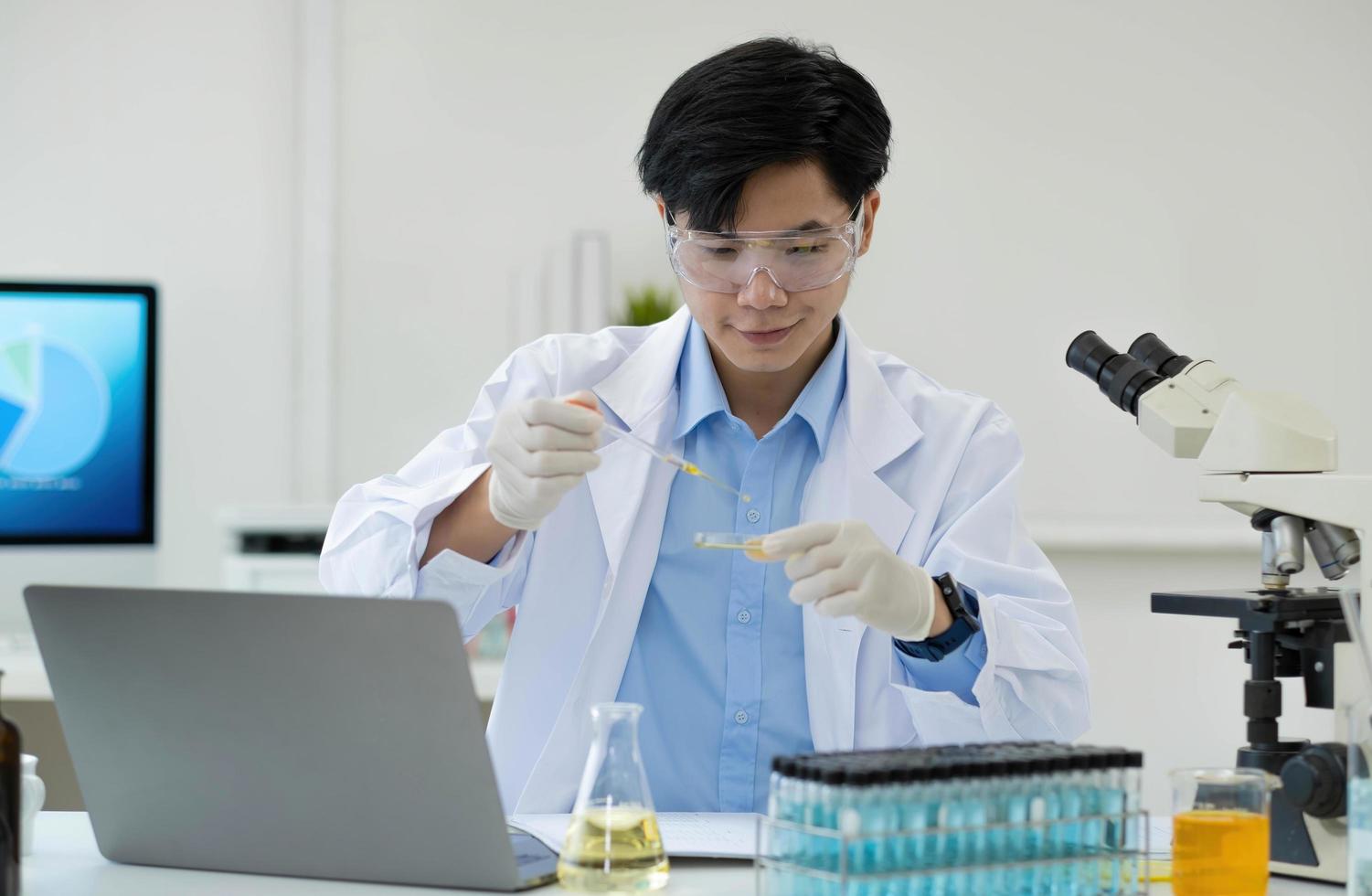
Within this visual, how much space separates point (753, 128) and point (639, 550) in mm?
543

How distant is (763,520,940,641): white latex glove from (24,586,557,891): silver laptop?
14.5 inches

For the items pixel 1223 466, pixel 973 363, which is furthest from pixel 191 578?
pixel 1223 466

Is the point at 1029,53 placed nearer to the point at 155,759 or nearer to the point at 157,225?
the point at 157,225

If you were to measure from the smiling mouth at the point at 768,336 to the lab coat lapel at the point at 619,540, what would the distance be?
0.66 feet

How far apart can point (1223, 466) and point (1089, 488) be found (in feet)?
7.47

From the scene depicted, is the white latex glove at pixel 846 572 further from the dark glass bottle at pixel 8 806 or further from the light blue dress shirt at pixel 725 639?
the dark glass bottle at pixel 8 806

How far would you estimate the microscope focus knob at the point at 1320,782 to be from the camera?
47.3 inches

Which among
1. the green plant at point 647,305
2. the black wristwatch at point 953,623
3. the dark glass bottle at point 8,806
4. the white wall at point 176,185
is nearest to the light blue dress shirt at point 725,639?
the black wristwatch at point 953,623

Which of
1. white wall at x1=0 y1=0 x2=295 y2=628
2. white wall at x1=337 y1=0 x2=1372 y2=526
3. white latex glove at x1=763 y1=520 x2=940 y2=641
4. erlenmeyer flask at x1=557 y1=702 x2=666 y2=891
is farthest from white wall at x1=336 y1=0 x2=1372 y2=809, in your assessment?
erlenmeyer flask at x1=557 y1=702 x2=666 y2=891

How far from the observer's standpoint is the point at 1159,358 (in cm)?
→ 148

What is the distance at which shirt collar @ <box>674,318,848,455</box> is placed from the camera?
178cm

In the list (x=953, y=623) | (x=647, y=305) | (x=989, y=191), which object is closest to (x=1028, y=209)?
(x=989, y=191)

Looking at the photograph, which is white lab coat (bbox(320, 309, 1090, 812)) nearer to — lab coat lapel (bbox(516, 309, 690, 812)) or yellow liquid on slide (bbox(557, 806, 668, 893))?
lab coat lapel (bbox(516, 309, 690, 812))

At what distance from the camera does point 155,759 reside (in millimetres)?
1168
